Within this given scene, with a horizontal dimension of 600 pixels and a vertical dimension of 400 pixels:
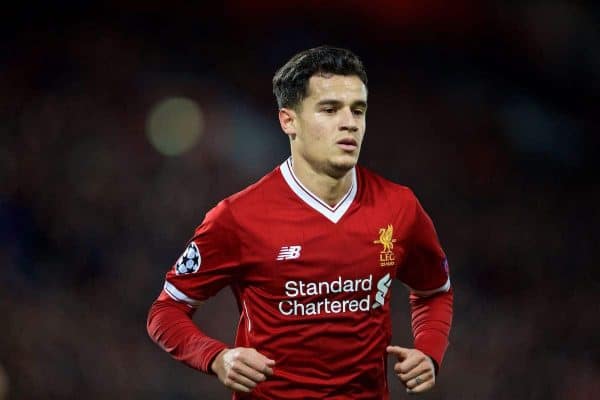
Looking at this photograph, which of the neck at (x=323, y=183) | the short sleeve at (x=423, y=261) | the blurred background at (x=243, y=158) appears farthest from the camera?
the blurred background at (x=243, y=158)

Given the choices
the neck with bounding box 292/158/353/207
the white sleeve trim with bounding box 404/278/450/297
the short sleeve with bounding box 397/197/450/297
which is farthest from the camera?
the white sleeve trim with bounding box 404/278/450/297

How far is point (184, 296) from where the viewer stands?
2377 mm

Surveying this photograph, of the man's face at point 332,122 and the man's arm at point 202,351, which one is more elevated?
the man's face at point 332,122

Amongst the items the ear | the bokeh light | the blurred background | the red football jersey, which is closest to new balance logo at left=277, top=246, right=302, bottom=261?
the red football jersey

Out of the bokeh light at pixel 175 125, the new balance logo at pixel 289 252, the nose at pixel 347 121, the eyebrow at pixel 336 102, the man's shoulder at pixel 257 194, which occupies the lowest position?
the new balance logo at pixel 289 252

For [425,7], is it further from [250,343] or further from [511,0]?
[250,343]

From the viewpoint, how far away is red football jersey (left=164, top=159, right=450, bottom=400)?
7.45ft

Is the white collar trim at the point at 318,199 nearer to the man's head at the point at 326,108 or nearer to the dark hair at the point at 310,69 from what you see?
the man's head at the point at 326,108

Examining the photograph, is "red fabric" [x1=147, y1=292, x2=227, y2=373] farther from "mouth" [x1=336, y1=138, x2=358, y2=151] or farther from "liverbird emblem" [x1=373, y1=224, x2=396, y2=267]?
"mouth" [x1=336, y1=138, x2=358, y2=151]

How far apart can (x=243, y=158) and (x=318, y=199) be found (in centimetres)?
286

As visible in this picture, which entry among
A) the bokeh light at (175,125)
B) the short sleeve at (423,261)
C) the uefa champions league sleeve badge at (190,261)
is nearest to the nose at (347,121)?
the short sleeve at (423,261)

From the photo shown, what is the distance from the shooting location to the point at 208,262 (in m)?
2.35

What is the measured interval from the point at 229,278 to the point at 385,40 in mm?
3194

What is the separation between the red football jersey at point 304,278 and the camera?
2.27 m
